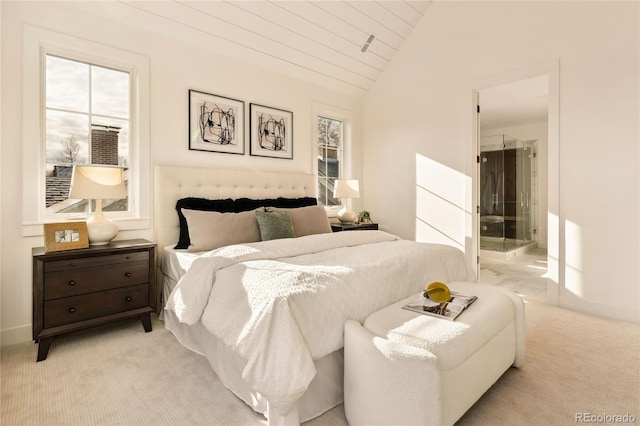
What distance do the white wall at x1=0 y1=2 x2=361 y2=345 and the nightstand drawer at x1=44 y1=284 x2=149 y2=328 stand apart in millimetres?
452

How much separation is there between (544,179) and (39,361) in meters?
7.29

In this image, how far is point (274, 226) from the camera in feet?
9.23

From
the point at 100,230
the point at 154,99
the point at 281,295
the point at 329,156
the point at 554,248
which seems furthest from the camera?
the point at 329,156

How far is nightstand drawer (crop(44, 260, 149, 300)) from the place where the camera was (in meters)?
2.18

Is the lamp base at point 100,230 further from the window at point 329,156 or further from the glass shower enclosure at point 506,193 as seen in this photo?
the glass shower enclosure at point 506,193

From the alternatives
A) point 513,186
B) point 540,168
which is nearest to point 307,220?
point 513,186

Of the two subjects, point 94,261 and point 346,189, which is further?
point 346,189

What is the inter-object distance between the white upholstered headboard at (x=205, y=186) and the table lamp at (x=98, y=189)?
1.45 ft

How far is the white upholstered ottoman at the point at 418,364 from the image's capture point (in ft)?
4.12

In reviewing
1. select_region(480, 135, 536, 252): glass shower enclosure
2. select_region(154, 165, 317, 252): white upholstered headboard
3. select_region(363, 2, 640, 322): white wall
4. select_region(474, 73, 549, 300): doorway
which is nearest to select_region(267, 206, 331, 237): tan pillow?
select_region(154, 165, 317, 252): white upholstered headboard

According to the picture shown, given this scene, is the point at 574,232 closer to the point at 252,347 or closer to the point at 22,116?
the point at 252,347

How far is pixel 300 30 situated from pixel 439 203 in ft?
8.27

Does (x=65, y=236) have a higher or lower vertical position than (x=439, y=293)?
higher

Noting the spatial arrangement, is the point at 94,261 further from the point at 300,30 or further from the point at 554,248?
the point at 554,248
